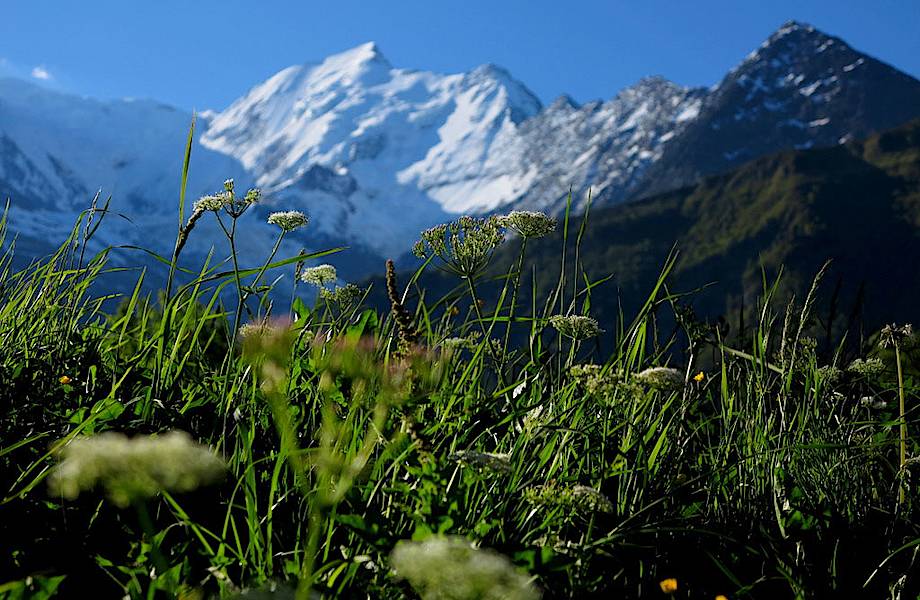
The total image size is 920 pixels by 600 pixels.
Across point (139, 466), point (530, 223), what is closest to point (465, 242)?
point (530, 223)

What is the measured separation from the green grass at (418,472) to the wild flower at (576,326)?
134mm

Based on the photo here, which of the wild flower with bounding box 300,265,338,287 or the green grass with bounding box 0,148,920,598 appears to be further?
the wild flower with bounding box 300,265,338,287

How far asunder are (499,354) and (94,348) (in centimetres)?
165

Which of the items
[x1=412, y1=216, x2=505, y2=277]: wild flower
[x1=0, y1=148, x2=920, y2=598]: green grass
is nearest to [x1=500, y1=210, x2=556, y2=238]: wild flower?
[x1=412, y1=216, x2=505, y2=277]: wild flower

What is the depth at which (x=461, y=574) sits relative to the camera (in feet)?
4.63

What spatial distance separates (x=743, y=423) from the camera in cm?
347

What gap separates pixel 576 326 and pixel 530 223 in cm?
72

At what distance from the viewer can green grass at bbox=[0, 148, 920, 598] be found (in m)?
2.12

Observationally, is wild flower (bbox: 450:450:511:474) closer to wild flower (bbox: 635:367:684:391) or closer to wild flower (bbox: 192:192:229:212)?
wild flower (bbox: 635:367:684:391)

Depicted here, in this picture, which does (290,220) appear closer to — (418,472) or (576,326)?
(576,326)

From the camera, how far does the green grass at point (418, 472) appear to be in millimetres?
2119

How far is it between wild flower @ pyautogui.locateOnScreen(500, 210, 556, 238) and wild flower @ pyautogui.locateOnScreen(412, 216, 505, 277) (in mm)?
69

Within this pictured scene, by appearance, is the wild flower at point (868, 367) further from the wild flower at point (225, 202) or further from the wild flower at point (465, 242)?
the wild flower at point (225, 202)

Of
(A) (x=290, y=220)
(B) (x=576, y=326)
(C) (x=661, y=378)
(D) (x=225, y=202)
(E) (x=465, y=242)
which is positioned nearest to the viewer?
(C) (x=661, y=378)
